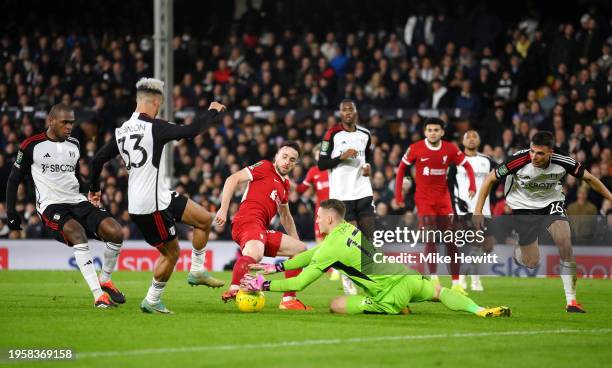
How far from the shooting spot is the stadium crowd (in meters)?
21.7

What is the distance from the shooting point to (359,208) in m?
15.4

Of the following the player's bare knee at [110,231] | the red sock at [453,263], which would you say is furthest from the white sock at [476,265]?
the player's bare knee at [110,231]

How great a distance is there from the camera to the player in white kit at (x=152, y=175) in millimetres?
10633

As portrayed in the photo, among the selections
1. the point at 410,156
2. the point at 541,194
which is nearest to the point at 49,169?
the point at 410,156

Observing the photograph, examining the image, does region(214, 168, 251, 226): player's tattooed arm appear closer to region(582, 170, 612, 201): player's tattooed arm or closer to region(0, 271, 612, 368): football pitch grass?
region(0, 271, 612, 368): football pitch grass

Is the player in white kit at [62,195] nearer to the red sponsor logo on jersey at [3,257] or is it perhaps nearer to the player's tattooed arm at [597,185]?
the player's tattooed arm at [597,185]

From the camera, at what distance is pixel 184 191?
23750 mm

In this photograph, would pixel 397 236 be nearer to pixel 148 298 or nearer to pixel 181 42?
pixel 148 298

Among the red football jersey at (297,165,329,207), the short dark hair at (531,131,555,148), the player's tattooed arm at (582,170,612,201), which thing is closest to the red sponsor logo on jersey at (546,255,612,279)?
the red football jersey at (297,165,329,207)

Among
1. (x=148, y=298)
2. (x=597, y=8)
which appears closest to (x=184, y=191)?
(x=597, y=8)

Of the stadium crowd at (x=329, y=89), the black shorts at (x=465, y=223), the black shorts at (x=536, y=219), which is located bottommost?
the black shorts at (x=536, y=219)

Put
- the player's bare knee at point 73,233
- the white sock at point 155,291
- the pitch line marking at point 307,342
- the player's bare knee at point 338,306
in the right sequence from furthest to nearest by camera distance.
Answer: the player's bare knee at point 73,233 → the player's bare knee at point 338,306 → the white sock at point 155,291 → the pitch line marking at point 307,342

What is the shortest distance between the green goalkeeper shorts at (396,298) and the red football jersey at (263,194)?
5.60 feet

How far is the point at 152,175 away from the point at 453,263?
233 inches
